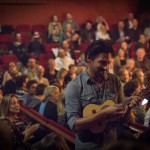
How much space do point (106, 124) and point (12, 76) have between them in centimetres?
524

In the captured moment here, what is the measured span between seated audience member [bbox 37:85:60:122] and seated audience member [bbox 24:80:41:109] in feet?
0.93

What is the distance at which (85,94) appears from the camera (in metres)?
2.90

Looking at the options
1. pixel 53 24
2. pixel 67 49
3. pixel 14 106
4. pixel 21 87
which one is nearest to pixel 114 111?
pixel 14 106

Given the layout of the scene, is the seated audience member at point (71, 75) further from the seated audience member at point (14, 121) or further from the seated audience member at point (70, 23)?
the seated audience member at point (70, 23)

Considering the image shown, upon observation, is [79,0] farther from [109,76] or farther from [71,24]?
[109,76]

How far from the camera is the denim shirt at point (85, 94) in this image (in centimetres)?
285

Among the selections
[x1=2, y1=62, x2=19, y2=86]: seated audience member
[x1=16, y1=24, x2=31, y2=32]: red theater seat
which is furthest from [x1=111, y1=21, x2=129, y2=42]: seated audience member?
[x1=2, y1=62, x2=19, y2=86]: seated audience member

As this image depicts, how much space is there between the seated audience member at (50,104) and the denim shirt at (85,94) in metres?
2.01

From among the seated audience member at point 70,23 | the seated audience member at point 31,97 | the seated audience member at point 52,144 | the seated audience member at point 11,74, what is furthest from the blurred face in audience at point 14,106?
the seated audience member at point 70,23

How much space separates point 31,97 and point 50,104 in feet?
3.05

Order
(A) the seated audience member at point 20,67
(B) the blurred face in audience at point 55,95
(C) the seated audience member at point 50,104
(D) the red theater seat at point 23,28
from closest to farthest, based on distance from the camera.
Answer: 1. (C) the seated audience member at point 50,104
2. (B) the blurred face in audience at point 55,95
3. (A) the seated audience member at point 20,67
4. (D) the red theater seat at point 23,28

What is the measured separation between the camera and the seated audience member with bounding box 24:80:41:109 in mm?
5618

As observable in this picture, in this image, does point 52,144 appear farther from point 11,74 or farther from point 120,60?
point 120,60

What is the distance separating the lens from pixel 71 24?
38.5 feet
